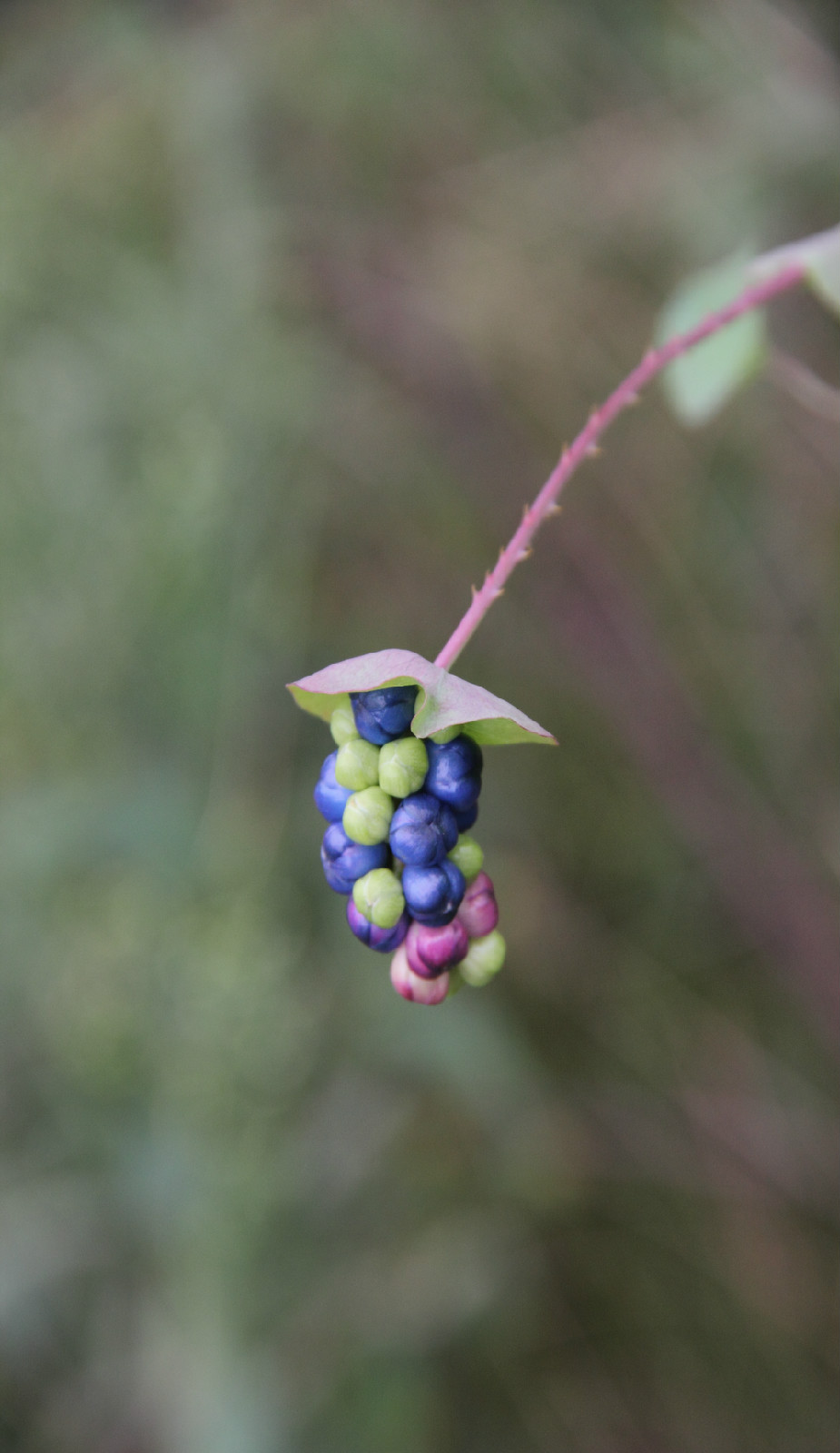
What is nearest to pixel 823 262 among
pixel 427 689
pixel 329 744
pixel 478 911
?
pixel 427 689

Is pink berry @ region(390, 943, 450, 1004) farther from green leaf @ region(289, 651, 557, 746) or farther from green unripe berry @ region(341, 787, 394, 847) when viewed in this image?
green leaf @ region(289, 651, 557, 746)

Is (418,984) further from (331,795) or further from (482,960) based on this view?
(331,795)

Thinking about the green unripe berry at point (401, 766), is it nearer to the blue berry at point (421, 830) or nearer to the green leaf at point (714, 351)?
the blue berry at point (421, 830)

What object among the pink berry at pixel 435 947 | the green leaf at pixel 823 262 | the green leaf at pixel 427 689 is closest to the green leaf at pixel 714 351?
the green leaf at pixel 823 262

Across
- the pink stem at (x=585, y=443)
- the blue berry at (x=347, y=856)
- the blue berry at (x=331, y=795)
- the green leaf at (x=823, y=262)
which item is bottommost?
the blue berry at (x=347, y=856)

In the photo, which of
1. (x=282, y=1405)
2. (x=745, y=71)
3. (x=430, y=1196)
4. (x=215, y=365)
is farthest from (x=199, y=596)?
(x=745, y=71)

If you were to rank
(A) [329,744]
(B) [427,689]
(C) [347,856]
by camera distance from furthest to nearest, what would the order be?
1. (A) [329,744]
2. (C) [347,856]
3. (B) [427,689]
